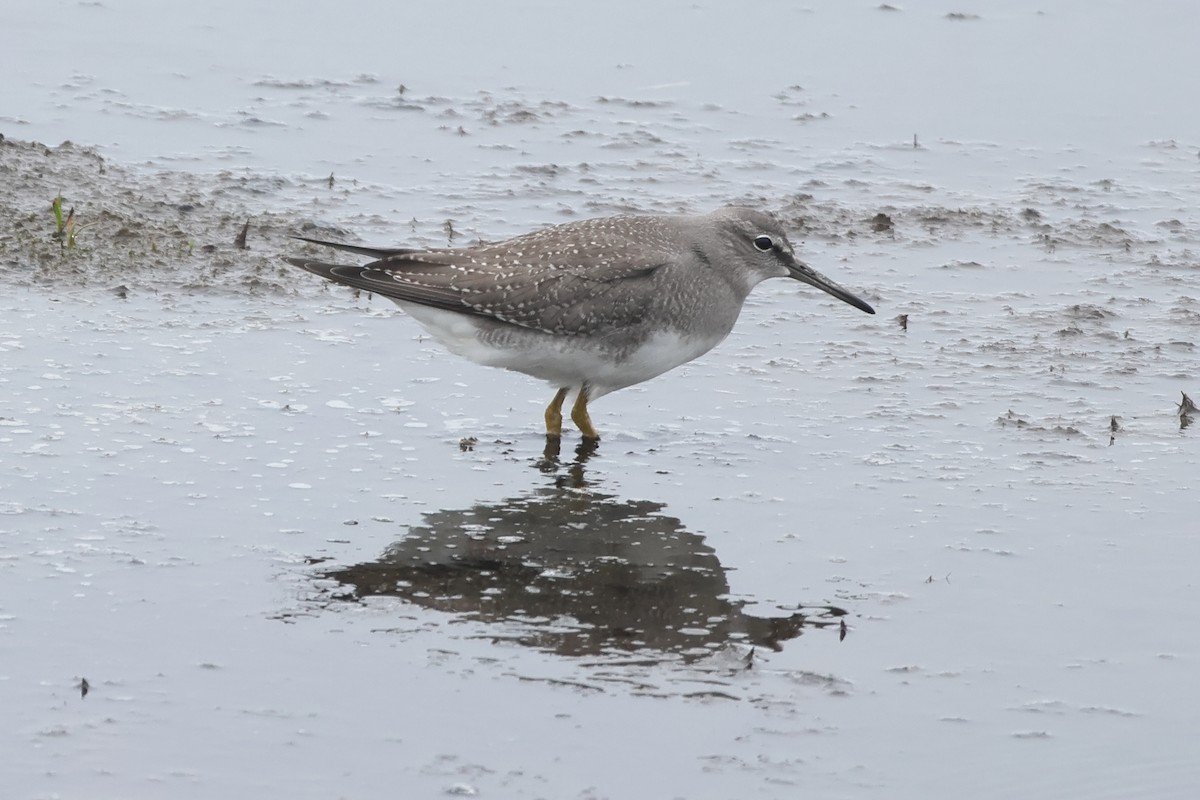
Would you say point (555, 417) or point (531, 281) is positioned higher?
point (531, 281)

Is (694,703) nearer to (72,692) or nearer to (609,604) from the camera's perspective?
(609,604)

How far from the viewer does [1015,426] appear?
863cm

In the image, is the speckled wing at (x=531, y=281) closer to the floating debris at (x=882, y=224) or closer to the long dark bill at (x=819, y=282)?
the long dark bill at (x=819, y=282)

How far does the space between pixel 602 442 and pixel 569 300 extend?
2.45 feet

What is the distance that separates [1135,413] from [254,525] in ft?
15.2

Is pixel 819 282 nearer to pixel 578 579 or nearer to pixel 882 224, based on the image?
pixel 882 224

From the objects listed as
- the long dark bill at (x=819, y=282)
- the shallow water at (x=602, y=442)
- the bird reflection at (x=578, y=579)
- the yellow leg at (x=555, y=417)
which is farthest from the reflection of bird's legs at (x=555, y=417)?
the long dark bill at (x=819, y=282)

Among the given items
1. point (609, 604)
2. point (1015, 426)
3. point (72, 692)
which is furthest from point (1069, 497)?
point (72, 692)

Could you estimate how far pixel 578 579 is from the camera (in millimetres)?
6797

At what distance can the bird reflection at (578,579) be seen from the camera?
20.8ft

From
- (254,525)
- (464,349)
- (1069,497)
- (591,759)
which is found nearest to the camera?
(591,759)

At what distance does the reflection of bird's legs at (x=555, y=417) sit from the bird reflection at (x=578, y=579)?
33.3 inches

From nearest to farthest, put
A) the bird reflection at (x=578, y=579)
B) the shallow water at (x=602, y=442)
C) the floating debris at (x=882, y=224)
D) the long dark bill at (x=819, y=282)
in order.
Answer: the shallow water at (x=602, y=442)
the bird reflection at (x=578, y=579)
the long dark bill at (x=819, y=282)
the floating debris at (x=882, y=224)

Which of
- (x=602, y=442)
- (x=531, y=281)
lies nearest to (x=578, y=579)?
(x=602, y=442)
